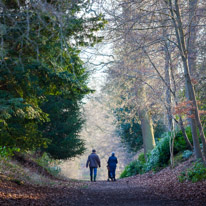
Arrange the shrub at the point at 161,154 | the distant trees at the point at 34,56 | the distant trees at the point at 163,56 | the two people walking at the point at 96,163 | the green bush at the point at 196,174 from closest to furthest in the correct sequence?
the distant trees at the point at 34,56, the green bush at the point at 196,174, the distant trees at the point at 163,56, the shrub at the point at 161,154, the two people walking at the point at 96,163

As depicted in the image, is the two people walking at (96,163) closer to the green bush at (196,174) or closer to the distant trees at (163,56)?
the distant trees at (163,56)

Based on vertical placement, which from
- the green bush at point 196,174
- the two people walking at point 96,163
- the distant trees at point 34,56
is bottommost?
the green bush at point 196,174

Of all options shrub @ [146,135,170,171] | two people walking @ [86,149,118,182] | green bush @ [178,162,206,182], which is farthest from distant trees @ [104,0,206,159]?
two people walking @ [86,149,118,182]

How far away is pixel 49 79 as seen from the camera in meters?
8.46

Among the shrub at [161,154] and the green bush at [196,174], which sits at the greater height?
the shrub at [161,154]

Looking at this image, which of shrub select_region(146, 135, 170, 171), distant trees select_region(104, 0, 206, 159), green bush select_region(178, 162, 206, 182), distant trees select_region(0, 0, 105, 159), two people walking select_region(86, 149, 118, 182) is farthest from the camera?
two people walking select_region(86, 149, 118, 182)

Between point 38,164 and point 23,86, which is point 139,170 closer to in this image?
point 38,164

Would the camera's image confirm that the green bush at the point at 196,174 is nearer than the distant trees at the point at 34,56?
No

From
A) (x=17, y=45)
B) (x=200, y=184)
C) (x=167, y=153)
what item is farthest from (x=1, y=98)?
(x=167, y=153)

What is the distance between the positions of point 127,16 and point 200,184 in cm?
562

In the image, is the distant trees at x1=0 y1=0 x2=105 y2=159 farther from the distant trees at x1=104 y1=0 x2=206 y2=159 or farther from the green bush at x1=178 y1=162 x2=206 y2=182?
the green bush at x1=178 y1=162 x2=206 y2=182

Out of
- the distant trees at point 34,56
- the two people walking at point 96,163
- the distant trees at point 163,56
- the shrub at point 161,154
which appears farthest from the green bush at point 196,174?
the two people walking at point 96,163

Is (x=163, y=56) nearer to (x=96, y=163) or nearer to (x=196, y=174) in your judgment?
(x=96, y=163)

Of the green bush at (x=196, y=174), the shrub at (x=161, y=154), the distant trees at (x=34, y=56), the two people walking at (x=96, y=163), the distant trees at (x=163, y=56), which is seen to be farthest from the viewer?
the two people walking at (x=96, y=163)
